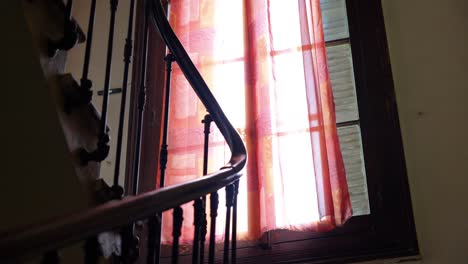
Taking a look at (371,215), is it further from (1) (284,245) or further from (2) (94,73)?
(2) (94,73)

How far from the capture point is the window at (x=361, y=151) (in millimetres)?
2713

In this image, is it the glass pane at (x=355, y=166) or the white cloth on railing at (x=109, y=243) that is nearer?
the white cloth on railing at (x=109, y=243)

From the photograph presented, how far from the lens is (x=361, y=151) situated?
9.68 feet

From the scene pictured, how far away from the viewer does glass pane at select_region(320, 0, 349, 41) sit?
Answer: 3293 mm

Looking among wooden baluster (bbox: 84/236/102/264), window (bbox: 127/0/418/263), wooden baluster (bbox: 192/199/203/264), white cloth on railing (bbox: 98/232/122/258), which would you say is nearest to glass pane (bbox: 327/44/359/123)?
window (bbox: 127/0/418/263)

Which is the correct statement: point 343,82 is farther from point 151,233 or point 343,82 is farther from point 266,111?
point 151,233

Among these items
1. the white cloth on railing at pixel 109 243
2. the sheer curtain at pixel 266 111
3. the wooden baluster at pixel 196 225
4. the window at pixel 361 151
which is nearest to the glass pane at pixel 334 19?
the window at pixel 361 151

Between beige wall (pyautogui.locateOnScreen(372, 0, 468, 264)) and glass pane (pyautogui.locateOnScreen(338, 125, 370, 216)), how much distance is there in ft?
0.76

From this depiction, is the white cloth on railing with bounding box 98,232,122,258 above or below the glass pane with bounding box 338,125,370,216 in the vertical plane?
below

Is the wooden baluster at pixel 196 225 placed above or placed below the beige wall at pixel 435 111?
below

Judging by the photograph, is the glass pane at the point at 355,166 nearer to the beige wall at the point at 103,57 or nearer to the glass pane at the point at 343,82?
the glass pane at the point at 343,82

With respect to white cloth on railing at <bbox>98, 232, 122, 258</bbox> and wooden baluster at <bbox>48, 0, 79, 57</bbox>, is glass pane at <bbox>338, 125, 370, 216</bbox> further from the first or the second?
wooden baluster at <bbox>48, 0, 79, 57</bbox>

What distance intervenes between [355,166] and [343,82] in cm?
50

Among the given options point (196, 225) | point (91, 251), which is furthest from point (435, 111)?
point (91, 251)
